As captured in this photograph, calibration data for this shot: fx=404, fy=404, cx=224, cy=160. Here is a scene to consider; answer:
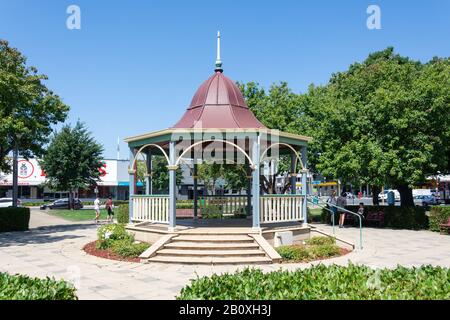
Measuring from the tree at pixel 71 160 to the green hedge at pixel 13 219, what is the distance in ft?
65.6

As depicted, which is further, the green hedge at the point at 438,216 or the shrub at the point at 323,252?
the green hedge at the point at 438,216

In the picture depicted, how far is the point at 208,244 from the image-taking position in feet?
38.5

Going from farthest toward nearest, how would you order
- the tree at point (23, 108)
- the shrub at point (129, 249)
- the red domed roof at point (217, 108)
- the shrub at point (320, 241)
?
the tree at point (23, 108), the red domed roof at point (217, 108), the shrub at point (320, 241), the shrub at point (129, 249)

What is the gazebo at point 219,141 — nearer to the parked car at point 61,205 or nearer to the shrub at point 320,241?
the shrub at point 320,241

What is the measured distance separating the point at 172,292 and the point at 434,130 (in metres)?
16.4

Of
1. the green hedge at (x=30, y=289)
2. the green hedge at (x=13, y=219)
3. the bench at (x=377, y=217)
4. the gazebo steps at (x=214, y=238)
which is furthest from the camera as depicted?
the bench at (x=377, y=217)

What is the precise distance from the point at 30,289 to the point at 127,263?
6.17 meters

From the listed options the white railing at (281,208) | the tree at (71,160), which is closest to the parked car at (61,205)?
the tree at (71,160)

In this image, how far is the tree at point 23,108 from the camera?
1595 cm

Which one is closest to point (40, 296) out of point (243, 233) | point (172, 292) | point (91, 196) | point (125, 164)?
point (172, 292)

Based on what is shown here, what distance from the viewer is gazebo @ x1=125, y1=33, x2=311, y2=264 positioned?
12797 mm

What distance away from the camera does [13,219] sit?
2030 centimetres
